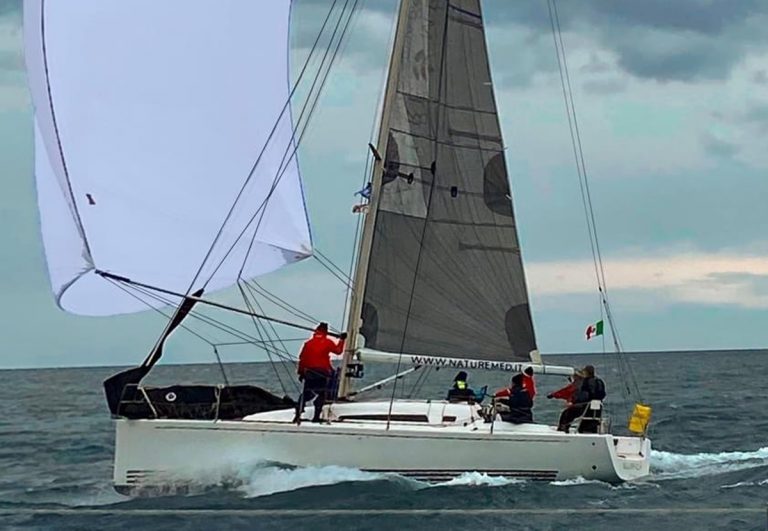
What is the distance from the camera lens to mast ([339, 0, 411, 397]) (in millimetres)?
18750

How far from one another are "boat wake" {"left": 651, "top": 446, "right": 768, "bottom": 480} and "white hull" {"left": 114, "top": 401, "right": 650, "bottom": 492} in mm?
2351

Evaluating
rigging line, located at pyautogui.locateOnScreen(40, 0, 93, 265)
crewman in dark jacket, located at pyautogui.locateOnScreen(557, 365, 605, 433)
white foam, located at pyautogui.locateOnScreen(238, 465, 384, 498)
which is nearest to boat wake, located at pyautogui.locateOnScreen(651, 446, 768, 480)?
crewman in dark jacket, located at pyautogui.locateOnScreen(557, 365, 605, 433)

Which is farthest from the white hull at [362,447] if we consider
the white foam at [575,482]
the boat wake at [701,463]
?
the boat wake at [701,463]

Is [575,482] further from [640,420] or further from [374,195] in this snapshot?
[374,195]

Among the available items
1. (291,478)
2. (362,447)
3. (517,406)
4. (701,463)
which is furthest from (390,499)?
(701,463)

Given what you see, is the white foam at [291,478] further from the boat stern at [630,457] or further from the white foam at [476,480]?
the boat stern at [630,457]

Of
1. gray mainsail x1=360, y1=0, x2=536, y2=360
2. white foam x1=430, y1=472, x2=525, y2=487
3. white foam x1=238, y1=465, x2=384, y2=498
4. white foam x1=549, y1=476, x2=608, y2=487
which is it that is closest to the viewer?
white foam x1=238, y1=465, x2=384, y2=498

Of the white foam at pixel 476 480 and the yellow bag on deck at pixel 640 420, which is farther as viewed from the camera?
the yellow bag on deck at pixel 640 420

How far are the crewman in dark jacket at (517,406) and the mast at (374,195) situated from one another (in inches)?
87.9

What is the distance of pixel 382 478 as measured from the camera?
55.0 ft

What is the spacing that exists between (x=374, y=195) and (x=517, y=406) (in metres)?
3.70

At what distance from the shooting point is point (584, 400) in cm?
1844

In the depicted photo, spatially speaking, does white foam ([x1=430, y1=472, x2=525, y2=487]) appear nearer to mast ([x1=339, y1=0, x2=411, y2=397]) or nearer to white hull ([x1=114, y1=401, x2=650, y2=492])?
white hull ([x1=114, y1=401, x2=650, y2=492])

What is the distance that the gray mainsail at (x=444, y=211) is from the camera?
63.0 feet
